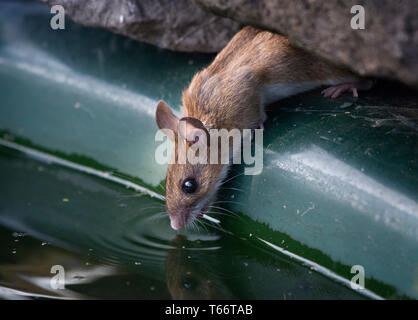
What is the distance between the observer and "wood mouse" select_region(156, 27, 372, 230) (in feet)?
11.2

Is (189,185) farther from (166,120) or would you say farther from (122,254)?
(122,254)

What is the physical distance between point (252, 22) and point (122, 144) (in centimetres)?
156

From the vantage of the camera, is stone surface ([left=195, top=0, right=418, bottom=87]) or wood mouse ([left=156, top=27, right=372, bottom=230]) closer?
stone surface ([left=195, top=0, right=418, bottom=87])

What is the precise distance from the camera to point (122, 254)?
3291 millimetres

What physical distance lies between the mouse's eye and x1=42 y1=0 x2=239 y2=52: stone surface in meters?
1.28

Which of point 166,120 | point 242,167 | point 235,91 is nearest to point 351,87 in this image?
point 235,91

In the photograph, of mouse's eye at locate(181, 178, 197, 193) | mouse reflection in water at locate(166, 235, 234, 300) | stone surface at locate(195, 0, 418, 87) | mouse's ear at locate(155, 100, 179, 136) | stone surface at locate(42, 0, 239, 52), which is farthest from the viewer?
stone surface at locate(42, 0, 239, 52)

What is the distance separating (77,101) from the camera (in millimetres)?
4492

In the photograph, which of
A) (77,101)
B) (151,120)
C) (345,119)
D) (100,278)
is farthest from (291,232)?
(77,101)

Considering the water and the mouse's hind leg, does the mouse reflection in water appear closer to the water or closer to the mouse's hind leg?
the water

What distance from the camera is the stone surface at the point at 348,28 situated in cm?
248

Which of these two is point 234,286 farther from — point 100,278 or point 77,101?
point 77,101

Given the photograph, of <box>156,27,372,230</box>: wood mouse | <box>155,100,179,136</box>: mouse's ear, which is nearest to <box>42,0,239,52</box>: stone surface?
<box>156,27,372,230</box>: wood mouse
